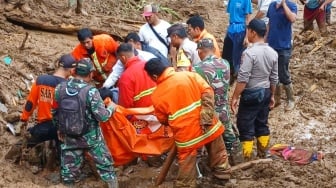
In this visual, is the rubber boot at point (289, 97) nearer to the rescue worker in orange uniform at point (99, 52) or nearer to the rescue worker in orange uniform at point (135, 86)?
the rescue worker in orange uniform at point (99, 52)

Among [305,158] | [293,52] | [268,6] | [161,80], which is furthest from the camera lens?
[293,52]

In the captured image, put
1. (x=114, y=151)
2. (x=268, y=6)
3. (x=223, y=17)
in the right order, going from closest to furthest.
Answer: (x=114, y=151) < (x=268, y=6) < (x=223, y=17)

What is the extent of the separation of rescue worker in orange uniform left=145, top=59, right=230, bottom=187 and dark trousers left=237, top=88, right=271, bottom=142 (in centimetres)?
83

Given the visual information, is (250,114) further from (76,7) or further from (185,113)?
(76,7)

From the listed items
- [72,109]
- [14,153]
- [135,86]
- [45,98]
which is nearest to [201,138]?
[135,86]

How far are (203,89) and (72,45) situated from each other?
5.27 meters

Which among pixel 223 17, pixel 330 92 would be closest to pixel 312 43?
pixel 330 92

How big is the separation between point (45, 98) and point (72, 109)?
0.71m

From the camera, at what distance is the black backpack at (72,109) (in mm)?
6609

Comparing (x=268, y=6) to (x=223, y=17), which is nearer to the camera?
(x=268, y=6)

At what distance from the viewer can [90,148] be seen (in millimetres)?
6949

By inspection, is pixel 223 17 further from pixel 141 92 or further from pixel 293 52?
pixel 141 92

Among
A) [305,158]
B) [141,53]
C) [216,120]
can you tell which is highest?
[141,53]

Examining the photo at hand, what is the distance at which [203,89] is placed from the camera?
22.1 feet
